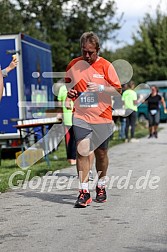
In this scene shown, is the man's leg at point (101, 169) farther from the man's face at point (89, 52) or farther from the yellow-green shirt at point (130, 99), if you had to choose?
the yellow-green shirt at point (130, 99)

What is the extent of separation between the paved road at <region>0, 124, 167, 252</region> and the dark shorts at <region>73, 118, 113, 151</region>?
774 mm

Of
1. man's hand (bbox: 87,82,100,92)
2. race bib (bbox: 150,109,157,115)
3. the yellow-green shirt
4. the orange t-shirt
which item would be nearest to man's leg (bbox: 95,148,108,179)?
the orange t-shirt

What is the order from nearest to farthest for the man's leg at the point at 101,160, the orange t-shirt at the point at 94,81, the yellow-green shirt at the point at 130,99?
the orange t-shirt at the point at 94,81
the man's leg at the point at 101,160
the yellow-green shirt at the point at 130,99

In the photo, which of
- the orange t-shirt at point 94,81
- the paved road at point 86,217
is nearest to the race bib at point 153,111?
the paved road at point 86,217

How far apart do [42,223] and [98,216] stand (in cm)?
74

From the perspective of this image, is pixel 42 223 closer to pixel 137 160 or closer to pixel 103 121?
pixel 103 121

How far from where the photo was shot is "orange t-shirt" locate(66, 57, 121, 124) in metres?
9.54

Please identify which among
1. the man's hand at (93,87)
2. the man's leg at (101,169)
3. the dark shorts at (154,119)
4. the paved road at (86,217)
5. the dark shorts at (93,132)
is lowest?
the dark shorts at (154,119)

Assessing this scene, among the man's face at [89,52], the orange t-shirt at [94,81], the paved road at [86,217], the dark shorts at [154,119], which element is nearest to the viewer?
the paved road at [86,217]

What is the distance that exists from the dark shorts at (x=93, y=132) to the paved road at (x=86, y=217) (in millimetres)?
774

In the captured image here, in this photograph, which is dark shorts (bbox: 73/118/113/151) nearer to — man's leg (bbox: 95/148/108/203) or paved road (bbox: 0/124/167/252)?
man's leg (bbox: 95/148/108/203)

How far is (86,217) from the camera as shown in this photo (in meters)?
8.66

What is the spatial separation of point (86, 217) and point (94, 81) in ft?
5.98

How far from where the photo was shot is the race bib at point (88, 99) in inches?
376
